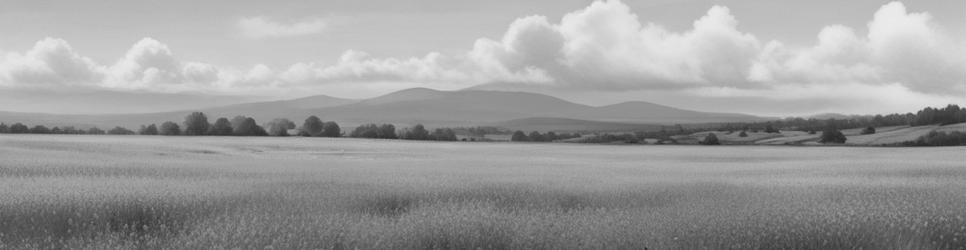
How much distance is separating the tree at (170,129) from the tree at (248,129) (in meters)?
3.46

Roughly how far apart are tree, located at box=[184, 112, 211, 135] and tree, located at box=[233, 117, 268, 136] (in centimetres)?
182

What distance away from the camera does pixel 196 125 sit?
4550 centimetres

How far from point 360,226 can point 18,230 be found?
3246 mm

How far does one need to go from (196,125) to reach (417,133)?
1390 cm

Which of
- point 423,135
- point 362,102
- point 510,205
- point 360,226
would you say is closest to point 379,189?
point 510,205

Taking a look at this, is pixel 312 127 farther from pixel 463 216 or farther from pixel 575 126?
pixel 575 126

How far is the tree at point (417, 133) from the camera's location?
4834 cm

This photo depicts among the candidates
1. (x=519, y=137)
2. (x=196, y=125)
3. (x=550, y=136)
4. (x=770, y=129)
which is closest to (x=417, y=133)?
(x=519, y=137)

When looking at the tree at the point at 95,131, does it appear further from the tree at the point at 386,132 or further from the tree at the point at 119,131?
the tree at the point at 386,132

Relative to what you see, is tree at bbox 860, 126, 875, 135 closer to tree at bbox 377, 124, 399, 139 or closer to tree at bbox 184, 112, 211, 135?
tree at bbox 377, 124, 399, 139

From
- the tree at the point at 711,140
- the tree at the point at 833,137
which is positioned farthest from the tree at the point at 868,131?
the tree at the point at 711,140

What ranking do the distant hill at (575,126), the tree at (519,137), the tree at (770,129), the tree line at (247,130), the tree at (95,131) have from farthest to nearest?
1. the distant hill at (575,126)
2. the tree at (519,137)
3. the tree at (95,131)
4. the tree at (770,129)
5. the tree line at (247,130)

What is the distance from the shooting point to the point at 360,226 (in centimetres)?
691

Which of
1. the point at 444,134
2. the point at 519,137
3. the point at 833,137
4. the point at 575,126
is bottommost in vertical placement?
the point at 833,137
